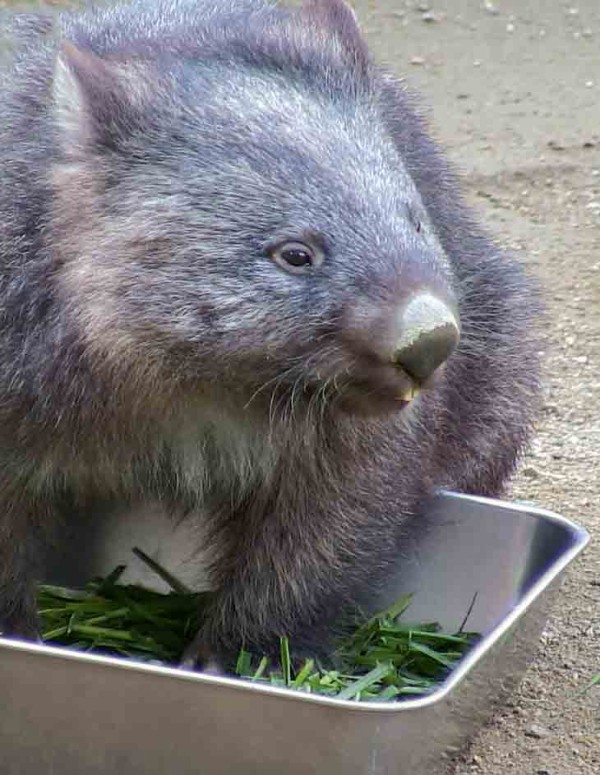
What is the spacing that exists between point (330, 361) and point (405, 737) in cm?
71

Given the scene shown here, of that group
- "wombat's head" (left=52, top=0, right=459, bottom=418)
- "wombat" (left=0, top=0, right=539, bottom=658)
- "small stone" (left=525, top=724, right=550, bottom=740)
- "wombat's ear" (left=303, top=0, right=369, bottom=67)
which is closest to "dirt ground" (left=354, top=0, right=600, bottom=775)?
"small stone" (left=525, top=724, right=550, bottom=740)

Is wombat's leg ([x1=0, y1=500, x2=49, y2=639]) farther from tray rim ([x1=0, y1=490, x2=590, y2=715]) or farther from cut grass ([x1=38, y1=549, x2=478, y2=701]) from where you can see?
tray rim ([x1=0, y1=490, x2=590, y2=715])

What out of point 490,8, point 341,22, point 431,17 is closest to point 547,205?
point 431,17

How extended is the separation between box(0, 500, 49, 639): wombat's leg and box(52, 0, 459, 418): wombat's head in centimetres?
63

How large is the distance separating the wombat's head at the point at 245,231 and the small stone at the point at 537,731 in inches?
40.9

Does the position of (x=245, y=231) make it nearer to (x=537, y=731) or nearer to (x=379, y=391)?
(x=379, y=391)

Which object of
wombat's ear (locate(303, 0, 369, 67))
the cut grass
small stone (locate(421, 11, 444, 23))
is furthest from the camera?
small stone (locate(421, 11, 444, 23))

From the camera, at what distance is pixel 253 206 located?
3193 millimetres

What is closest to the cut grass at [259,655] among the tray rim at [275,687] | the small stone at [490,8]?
the tray rim at [275,687]

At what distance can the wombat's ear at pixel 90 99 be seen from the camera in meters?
3.31

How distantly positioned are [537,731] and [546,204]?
3.69 metres

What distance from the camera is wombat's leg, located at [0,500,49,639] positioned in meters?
3.76

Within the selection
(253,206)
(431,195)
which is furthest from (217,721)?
(431,195)

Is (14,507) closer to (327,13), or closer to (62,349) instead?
(62,349)
